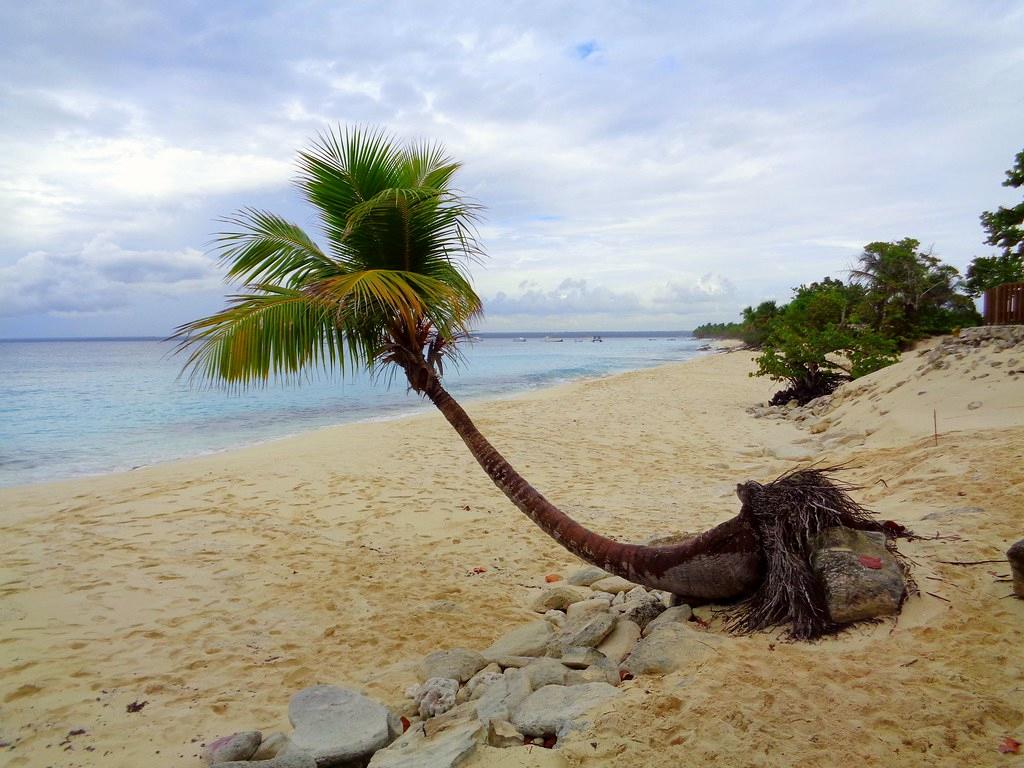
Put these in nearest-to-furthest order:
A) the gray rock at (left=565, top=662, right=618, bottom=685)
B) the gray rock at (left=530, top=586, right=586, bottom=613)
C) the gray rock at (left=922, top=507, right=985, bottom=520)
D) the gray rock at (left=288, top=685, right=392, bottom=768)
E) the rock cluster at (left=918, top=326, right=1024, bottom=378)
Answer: the gray rock at (left=288, top=685, right=392, bottom=768), the gray rock at (left=565, top=662, right=618, bottom=685), the gray rock at (left=922, top=507, right=985, bottom=520), the gray rock at (left=530, top=586, right=586, bottom=613), the rock cluster at (left=918, top=326, right=1024, bottom=378)

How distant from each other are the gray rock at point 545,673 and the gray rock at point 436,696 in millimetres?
501

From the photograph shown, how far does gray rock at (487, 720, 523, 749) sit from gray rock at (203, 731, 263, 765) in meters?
1.41

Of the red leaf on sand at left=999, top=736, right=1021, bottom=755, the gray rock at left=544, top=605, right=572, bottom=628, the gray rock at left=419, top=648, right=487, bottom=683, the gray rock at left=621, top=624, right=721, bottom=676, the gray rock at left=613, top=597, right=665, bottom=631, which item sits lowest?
the gray rock at left=544, top=605, right=572, bottom=628

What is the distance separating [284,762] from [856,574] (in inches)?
138

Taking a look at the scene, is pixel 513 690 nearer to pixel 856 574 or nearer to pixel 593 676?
pixel 593 676

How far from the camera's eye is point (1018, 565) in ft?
11.5

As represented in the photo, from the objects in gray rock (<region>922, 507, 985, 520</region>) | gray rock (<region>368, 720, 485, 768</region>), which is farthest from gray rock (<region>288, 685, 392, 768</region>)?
gray rock (<region>922, 507, 985, 520</region>)

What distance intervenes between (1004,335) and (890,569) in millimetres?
11168

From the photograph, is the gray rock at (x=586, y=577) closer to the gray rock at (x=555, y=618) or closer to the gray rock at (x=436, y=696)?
the gray rock at (x=555, y=618)

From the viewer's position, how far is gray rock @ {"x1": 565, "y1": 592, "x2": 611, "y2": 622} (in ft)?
17.0

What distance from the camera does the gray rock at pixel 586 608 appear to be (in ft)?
17.0

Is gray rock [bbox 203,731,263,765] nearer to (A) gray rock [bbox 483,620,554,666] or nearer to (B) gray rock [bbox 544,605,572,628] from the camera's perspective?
(A) gray rock [bbox 483,620,554,666]

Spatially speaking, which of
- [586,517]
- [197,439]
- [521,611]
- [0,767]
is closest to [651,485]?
[586,517]

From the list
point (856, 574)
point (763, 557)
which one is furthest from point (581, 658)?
point (856, 574)
